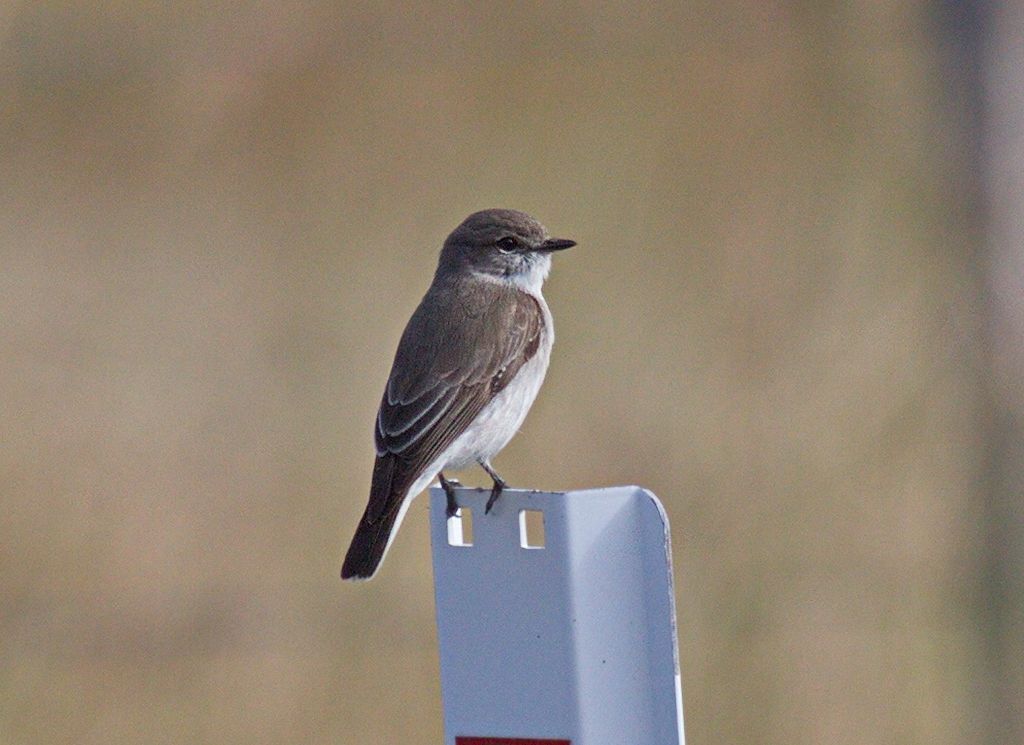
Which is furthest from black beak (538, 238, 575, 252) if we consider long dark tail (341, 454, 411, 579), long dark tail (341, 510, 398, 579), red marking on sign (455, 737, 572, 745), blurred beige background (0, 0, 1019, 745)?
red marking on sign (455, 737, 572, 745)

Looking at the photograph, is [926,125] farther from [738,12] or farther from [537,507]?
[537,507]

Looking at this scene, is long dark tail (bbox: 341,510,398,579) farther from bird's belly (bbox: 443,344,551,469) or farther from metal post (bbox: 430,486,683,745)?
metal post (bbox: 430,486,683,745)

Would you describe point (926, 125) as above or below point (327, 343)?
above

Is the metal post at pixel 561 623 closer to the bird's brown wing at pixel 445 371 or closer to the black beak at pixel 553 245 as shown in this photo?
the bird's brown wing at pixel 445 371

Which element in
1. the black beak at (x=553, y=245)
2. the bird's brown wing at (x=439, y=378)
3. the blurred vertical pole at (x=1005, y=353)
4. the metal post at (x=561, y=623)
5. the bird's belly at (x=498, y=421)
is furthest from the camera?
the blurred vertical pole at (x=1005, y=353)

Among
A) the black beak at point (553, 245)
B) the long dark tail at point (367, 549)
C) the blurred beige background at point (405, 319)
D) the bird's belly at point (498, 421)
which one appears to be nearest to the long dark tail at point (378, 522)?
the long dark tail at point (367, 549)

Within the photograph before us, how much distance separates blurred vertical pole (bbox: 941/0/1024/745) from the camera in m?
7.29

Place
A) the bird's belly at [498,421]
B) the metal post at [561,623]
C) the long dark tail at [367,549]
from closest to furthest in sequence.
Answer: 1. the metal post at [561,623]
2. the long dark tail at [367,549]
3. the bird's belly at [498,421]

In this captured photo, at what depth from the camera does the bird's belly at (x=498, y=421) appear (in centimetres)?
448

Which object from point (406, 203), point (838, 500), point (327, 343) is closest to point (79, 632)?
point (327, 343)

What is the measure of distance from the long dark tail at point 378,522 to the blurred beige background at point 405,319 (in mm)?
2856

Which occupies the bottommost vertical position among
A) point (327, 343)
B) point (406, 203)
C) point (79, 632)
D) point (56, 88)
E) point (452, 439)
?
point (79, 632)

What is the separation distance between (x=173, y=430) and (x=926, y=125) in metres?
4.27

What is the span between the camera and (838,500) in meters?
8.11
